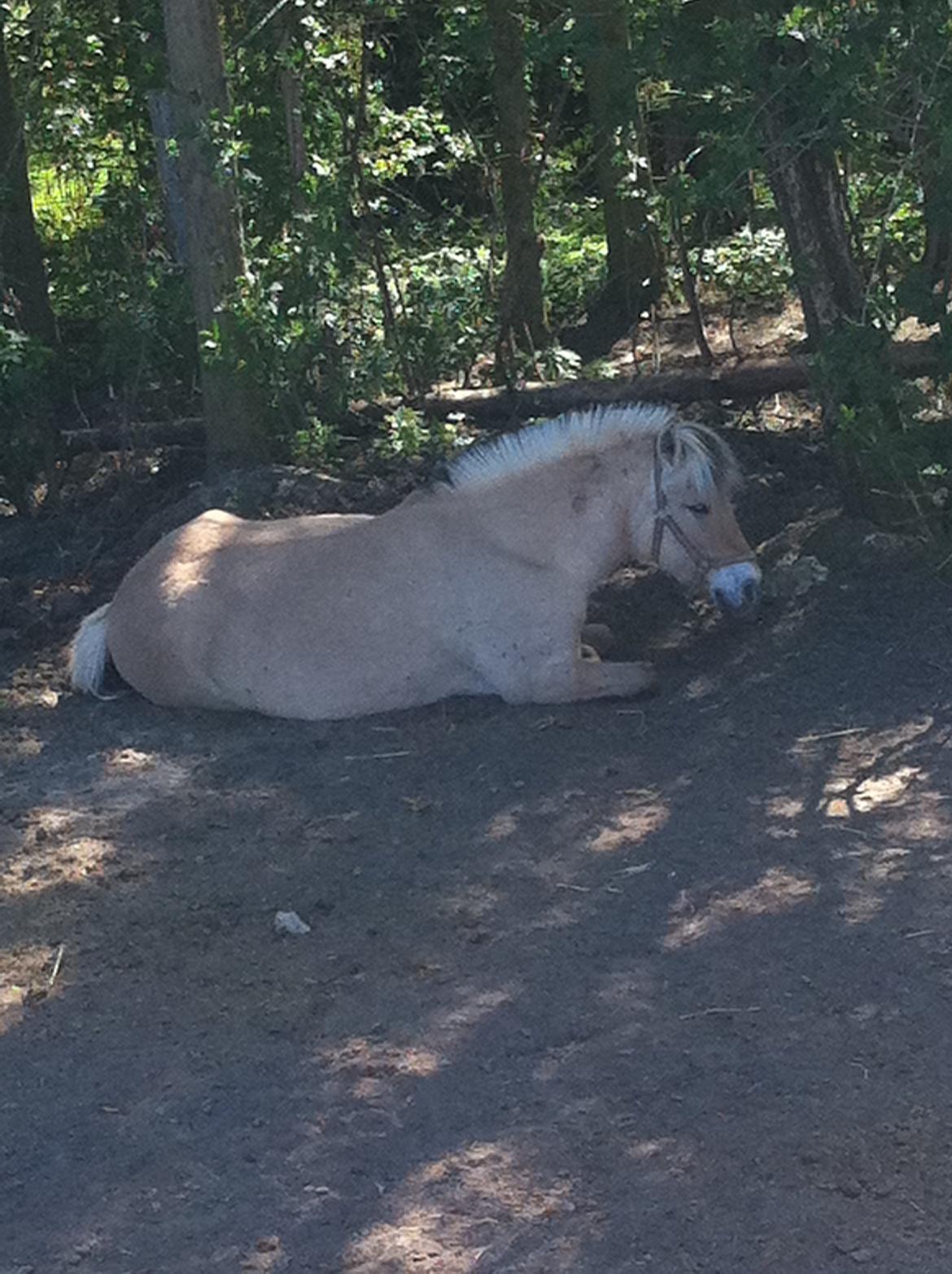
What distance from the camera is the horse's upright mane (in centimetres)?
686

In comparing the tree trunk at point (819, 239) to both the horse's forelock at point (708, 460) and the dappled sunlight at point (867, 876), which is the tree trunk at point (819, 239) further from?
the dappled sunlight at point (867, 876)

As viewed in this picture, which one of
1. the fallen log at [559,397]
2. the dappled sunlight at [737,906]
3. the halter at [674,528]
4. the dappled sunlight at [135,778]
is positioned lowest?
the dappled sunlight at [737,906]

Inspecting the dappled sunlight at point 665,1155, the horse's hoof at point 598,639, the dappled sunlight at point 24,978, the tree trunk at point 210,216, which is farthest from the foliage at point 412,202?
the dappled sunlight at point 24,978

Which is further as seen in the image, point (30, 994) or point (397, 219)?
point (397, 219)

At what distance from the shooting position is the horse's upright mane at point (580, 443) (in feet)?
22.5

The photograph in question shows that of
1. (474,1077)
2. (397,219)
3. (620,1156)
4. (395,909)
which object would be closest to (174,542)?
(395,909)

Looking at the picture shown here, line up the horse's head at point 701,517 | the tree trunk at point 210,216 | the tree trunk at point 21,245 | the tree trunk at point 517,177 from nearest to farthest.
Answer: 1. the horse's head at point 701,517
2. the tree trunk at point 210,216
3. the tree trunk at point 21,245
4. the tree trunk at point 517,177

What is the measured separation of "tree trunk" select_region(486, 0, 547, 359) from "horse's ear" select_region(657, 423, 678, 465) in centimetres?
402

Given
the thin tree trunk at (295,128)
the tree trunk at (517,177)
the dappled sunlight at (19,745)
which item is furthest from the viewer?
the tree trunk at (517,177)

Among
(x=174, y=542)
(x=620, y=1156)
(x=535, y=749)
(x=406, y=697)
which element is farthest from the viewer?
(x=174, y=542)

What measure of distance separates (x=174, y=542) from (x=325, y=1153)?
3996mm

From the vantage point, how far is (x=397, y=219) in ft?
38.5

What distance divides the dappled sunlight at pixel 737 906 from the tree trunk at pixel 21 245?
7135 millimetres

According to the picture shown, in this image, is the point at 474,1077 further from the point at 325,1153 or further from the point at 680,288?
the point at 680,288
